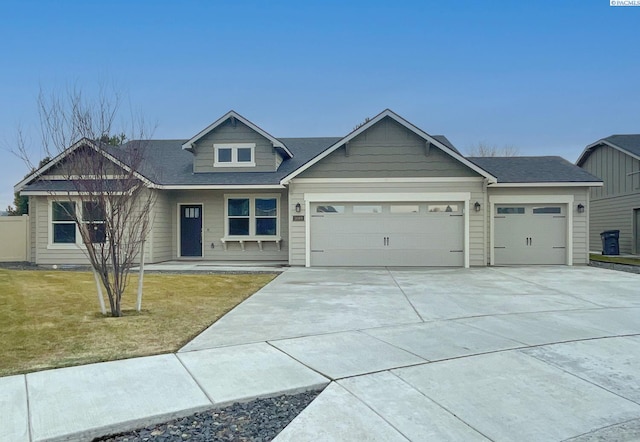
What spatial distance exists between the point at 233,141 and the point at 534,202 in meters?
11.4

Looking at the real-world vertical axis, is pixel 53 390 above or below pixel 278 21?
below

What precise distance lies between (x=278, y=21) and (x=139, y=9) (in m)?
4.69

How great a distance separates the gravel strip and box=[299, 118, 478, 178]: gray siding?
37.6 feet

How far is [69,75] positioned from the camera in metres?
7.29

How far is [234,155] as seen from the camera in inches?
688

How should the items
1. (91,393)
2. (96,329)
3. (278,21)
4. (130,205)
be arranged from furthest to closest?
(278,21), (130,205), (96,329), (91,393)

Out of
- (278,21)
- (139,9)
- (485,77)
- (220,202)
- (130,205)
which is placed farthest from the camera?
(485,77)

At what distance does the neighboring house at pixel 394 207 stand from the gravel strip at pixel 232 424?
36.6ft

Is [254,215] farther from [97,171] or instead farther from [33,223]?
[97,171]

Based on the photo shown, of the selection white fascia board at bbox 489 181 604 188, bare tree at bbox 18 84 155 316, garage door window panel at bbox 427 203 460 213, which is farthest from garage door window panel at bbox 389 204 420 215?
bare tree at bbox 18 84 155 316

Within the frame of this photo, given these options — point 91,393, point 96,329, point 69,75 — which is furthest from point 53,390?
point 69,75

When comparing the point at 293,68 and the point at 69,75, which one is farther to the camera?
the point at 293,68

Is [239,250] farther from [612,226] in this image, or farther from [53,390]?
[612,226]

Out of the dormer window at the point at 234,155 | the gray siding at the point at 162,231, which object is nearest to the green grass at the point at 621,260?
the dormer window at the point at 234,155
